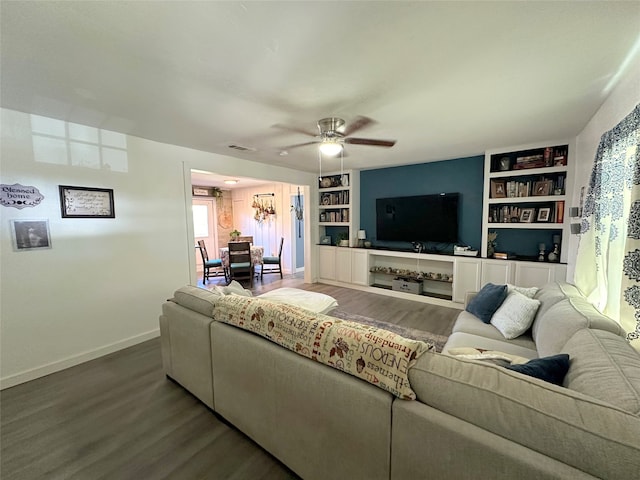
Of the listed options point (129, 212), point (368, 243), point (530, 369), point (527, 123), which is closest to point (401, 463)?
point (530, 369)

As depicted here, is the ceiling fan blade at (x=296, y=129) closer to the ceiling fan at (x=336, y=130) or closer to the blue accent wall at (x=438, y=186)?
the ceiling fan at (x=336, y=130)

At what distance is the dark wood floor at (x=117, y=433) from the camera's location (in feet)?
5.08

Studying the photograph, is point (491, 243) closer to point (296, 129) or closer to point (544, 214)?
point (544, 214)

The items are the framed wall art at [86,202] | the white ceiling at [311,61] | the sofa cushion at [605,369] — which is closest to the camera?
the sofa cushion at [605,369]

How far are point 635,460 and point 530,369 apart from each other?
420 millimetres

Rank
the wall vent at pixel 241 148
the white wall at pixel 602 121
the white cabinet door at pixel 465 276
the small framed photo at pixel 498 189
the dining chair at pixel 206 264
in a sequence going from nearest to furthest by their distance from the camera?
1. the white wall at pixel 602 121
2. the wall vent at pixel 241 148
3. the small framed photo at pixel 498 189
4. the white cabinet door at pixel 465 276
5. the dining chair at pixel 206 264

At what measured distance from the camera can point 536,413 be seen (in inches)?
33.9

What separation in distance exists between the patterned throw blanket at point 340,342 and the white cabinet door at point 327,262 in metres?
3.97

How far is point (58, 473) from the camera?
5.05ft

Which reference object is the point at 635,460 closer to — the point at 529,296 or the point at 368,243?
the point at 529,296

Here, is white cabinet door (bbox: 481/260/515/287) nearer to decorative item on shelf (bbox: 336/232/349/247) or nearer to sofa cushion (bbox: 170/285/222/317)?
decorative item on shelf (bbox: 336/232/349/247)

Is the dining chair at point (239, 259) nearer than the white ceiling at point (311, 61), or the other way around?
the white ceiling at point (311, 61)

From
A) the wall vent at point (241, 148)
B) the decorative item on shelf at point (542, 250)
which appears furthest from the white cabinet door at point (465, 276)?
the wall vent at point (241, 148)

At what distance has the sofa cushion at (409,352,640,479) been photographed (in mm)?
748
